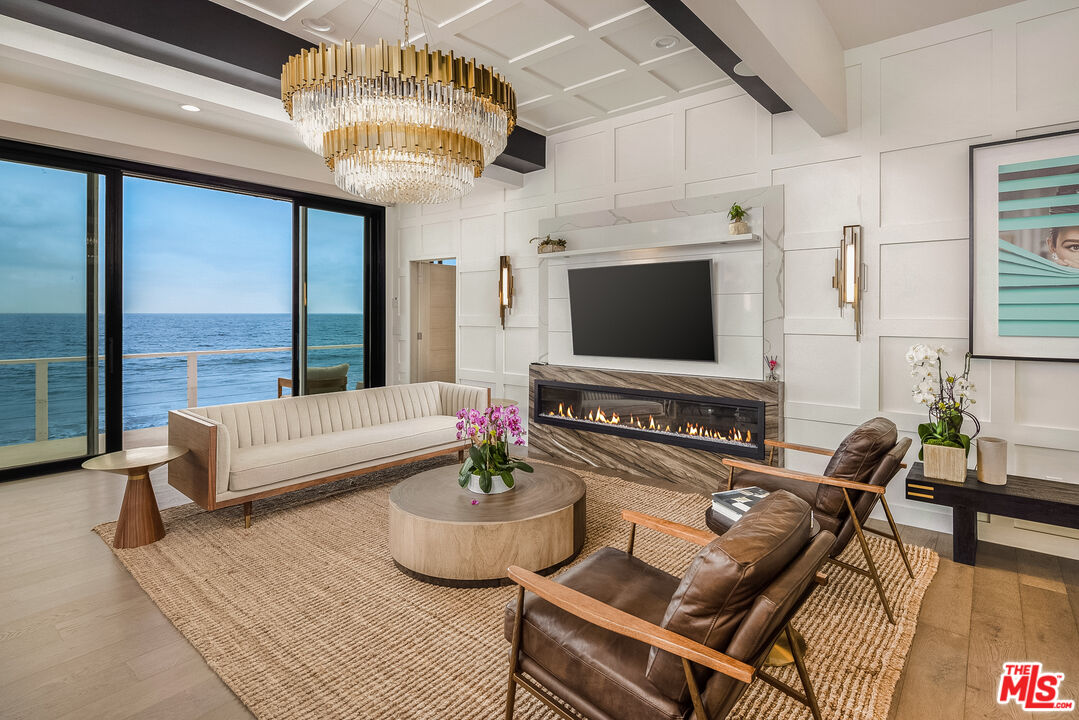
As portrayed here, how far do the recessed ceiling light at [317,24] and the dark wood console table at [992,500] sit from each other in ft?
14.7

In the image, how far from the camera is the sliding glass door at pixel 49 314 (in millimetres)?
4352

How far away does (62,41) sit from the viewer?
2.95 meters

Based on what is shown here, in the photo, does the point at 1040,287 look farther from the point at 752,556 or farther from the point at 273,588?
the point at 273,588

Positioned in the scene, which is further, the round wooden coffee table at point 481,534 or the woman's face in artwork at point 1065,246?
the woman's face in artwork at point 1065,246

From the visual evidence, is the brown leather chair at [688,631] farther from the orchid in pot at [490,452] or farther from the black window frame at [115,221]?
the black window frame at [115,221]

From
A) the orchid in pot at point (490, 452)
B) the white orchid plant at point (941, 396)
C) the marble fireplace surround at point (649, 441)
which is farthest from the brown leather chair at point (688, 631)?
the marble fireplace surround at point (649, 441)

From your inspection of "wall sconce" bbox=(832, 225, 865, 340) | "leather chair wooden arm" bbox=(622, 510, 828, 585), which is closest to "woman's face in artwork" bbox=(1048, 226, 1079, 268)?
"wall sconce" bbox=(832, 225, 865, 340)

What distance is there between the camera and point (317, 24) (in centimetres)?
322

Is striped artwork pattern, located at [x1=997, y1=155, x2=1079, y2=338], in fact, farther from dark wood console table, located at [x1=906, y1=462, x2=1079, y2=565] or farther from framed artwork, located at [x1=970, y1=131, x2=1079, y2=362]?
dark wood console table, located at [x1=906, y1=462, x2=1079, y2=565]

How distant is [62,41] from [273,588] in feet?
10.7

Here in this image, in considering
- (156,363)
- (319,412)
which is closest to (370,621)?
(319,412)

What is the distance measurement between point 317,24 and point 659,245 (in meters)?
2.94

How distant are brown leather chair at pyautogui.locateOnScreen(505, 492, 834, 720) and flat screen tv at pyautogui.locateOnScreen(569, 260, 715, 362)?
2.96 meters

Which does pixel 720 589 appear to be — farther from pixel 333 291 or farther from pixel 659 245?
pixel 333 291
